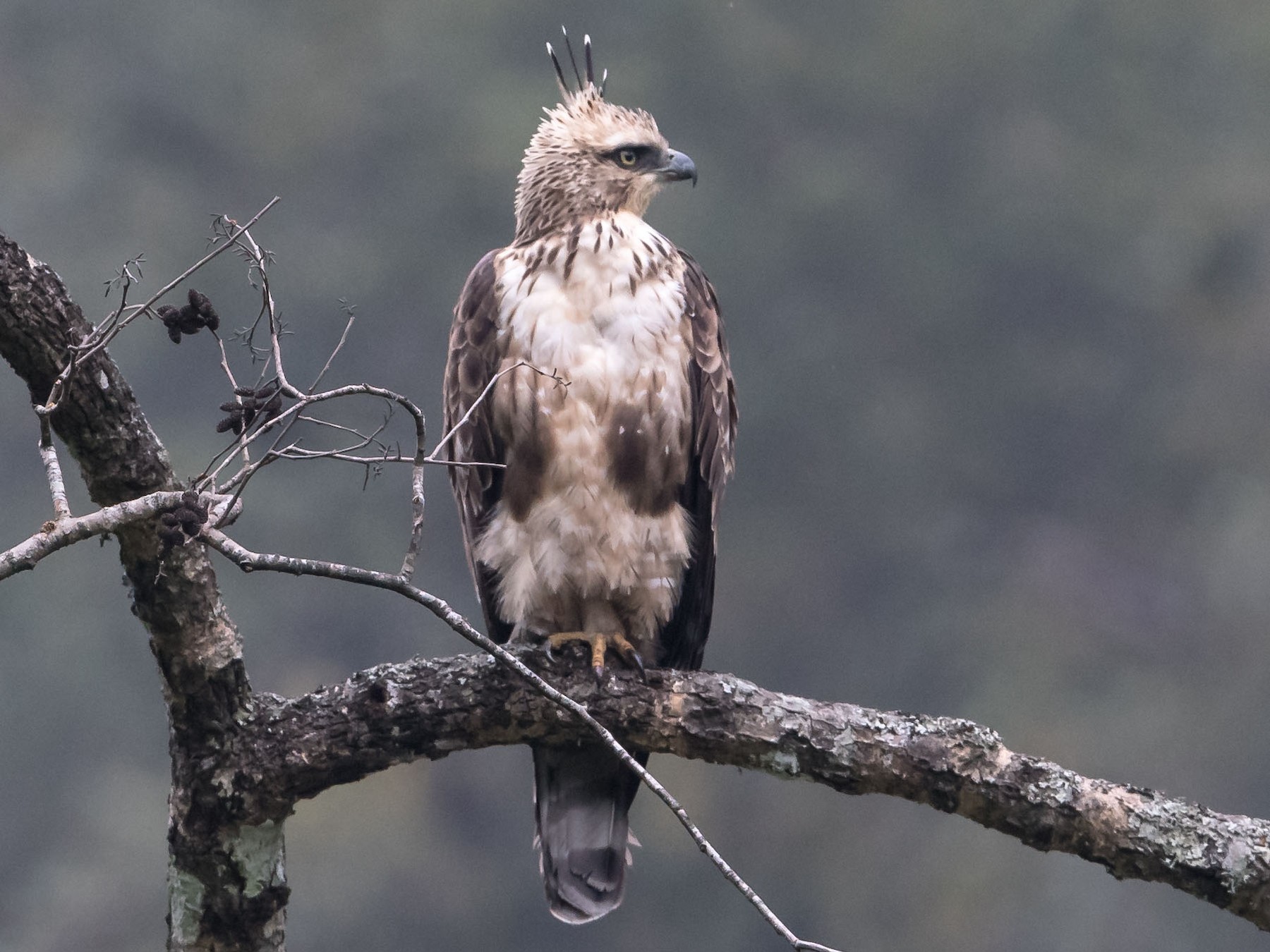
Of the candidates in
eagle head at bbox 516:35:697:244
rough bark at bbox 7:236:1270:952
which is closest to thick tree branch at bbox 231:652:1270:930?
rough bark at bbox 7:236:1270:952

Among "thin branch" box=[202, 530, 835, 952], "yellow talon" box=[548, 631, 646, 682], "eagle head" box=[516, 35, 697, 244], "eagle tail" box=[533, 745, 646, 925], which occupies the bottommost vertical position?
"thin branch" box=[202, 530, 835, 952]

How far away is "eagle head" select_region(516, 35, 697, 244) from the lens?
3.00m

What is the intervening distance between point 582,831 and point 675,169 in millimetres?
1406

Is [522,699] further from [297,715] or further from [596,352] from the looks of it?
[596,352]

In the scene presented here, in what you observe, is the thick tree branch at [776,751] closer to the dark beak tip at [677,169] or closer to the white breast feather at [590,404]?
the white breast feather at [590,404]

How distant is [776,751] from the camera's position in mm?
2348

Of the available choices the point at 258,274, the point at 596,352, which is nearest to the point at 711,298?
the point at 596,352

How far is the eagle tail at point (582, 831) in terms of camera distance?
290 centimetres

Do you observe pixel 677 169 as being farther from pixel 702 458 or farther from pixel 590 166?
pixel 702 458

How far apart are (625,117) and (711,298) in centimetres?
48

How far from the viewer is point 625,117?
3.12m

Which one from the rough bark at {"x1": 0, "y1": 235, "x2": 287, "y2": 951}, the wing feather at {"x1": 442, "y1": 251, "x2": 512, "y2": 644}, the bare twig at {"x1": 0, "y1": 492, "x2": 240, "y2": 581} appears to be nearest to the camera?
the bare twig at {"x1": 0, "y1": 492, "x2": 240, "y2": 581}

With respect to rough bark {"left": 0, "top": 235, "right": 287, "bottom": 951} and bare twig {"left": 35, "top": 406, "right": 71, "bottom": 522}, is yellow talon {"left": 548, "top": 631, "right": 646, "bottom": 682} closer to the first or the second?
rough bark {"left": 0, "top": 235, "right": 287, "bottom": 951}

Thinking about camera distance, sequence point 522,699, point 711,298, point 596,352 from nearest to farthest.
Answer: point 522,699
point 596,352
point 711,298
